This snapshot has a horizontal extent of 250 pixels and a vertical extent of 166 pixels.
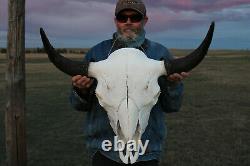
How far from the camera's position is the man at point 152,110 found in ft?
15.5

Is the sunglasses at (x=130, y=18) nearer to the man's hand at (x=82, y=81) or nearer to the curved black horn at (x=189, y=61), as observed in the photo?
the curved black horn at (x=189, y=61)

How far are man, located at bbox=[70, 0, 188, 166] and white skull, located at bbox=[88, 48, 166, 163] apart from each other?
454 mm

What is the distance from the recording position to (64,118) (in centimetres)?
1466

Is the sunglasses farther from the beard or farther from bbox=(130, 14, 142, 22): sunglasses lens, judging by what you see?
the beard

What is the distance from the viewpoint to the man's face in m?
4.75

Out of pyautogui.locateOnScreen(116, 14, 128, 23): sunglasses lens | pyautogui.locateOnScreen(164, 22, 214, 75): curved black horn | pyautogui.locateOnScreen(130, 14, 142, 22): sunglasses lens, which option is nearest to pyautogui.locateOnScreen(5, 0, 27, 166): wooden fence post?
pyautogui.locateOnScreen(116, 14, 128, 23): sunglasses lens

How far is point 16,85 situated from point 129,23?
2.86m

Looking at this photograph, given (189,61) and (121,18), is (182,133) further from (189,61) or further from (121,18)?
(189,61)

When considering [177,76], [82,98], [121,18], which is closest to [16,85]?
[82,98]

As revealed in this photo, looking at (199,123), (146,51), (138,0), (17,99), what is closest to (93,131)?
(146,51)

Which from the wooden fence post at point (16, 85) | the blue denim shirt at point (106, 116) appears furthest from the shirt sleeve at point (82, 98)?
the wooden fence post at point (16, 85)

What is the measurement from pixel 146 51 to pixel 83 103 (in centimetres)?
82

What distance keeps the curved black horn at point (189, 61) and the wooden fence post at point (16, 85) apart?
318 centimetres

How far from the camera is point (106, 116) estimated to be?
15.6ft
